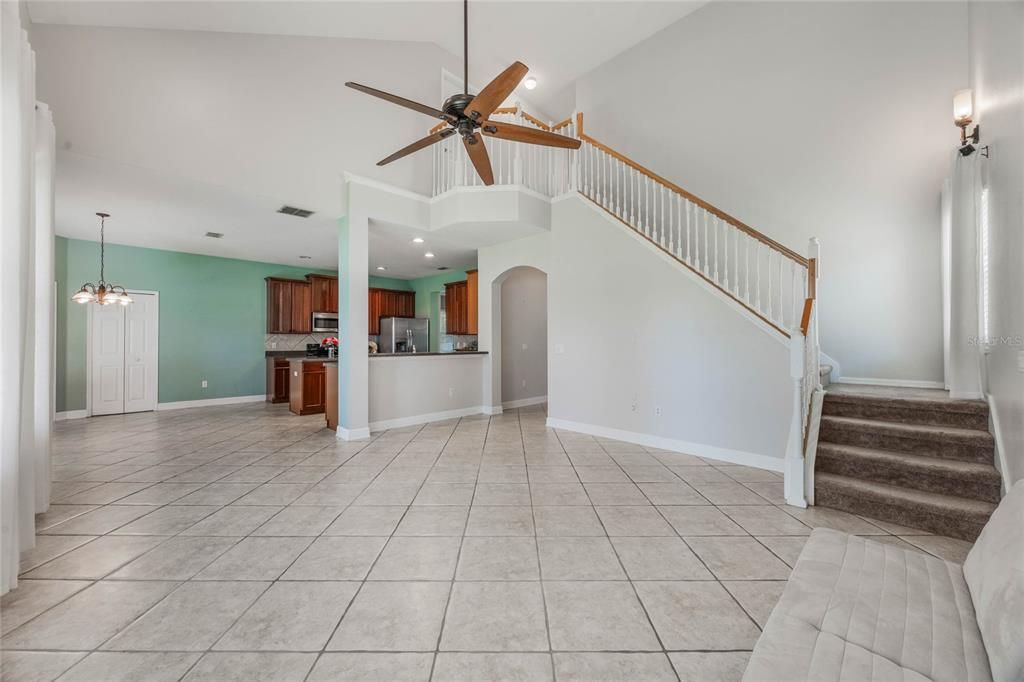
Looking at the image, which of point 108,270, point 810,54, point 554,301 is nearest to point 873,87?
point 810,54

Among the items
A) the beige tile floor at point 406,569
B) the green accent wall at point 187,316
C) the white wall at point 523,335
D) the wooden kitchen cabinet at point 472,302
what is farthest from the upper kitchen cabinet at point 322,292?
the beige tile floor at point 406,569

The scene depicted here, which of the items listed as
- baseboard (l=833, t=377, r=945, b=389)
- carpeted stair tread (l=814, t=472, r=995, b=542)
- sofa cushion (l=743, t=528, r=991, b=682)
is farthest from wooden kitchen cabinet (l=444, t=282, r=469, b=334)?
sofa cushion (l=743, t=528, r=991, b=682)

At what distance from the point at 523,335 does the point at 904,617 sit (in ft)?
20.3

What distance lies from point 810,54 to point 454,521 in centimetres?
614

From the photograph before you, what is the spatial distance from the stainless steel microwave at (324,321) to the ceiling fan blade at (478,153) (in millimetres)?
6374

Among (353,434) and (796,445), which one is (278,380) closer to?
(353,434)

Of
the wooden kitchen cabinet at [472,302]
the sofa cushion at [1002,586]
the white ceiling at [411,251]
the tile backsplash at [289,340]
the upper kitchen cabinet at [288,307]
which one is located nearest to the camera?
the sofa cushion at [1002,586]

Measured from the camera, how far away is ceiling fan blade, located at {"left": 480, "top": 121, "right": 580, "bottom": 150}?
8.59 feet

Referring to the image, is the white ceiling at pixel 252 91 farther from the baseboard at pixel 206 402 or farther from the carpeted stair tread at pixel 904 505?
the carpeted stair tread at pixel 904 505

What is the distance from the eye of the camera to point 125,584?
6.13ft

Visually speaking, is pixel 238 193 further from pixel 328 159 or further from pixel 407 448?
pixel 407 448

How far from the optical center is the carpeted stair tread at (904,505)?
225 cm

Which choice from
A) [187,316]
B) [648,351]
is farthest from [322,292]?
[648,351]

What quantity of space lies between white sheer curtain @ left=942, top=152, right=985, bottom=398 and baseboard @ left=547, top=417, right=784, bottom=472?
54.9 inches
